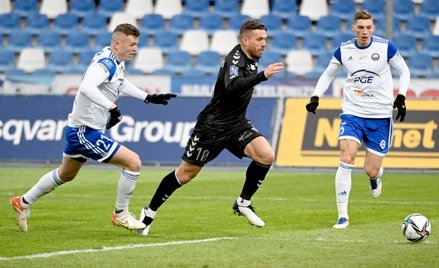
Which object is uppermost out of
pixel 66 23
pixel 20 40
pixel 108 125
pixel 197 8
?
pixel 197 8

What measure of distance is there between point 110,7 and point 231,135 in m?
19.7

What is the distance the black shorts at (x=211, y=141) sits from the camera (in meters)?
11.1

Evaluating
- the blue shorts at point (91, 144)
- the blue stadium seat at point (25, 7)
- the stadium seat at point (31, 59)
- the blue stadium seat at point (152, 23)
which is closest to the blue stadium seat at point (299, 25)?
the blue stadium seat at point (152, 23)

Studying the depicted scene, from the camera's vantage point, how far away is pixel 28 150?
22.4 metres

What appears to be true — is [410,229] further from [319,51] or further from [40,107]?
[319,51]

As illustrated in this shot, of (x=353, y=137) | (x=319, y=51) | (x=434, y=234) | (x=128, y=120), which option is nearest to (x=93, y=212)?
(x=353, y=137)

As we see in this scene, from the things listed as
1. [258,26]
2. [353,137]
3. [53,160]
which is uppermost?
[258,26]

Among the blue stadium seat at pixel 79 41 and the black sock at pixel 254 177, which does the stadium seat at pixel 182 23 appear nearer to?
the blue stadium seat at pixel 79 41

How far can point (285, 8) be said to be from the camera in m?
30.0

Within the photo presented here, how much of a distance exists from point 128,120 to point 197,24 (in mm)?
8244

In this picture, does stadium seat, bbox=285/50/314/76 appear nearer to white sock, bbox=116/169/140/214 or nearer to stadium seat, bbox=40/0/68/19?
stadium seat, bbox=40/0/68/19

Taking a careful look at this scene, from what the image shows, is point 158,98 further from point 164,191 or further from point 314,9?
point 314,9

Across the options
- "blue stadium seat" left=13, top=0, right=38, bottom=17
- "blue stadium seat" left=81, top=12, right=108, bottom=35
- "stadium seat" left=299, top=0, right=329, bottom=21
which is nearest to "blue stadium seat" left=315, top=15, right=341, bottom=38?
"stadium seat" left=299, top=0, right=329, bottom=21

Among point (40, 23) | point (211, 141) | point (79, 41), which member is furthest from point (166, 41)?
point (211, 141)
